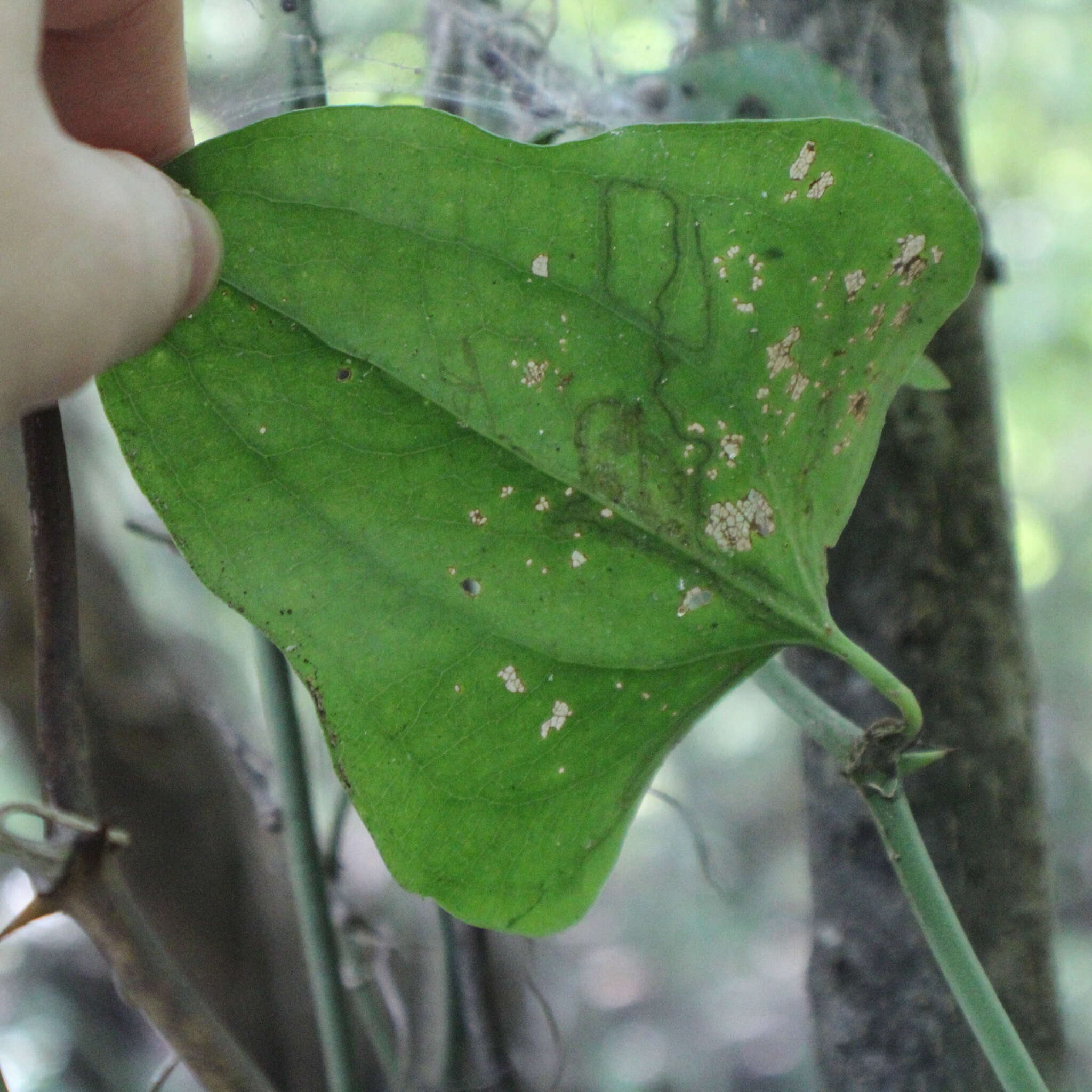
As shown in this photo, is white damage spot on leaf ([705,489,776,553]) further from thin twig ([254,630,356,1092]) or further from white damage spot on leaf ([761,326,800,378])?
thin twig ([254,630,356,1092])

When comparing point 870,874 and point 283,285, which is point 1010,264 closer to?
point 870,874

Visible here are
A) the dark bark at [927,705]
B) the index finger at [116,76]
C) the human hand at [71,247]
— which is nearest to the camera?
the human hand at [71,247]

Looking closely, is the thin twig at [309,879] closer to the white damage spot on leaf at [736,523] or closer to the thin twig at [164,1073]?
the thin twig at [164,1073]

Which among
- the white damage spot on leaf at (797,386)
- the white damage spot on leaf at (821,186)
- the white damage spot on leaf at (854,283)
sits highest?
the white damage spot on leaf at (821,186)

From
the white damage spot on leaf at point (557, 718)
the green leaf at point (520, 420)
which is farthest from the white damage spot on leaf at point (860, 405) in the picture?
the white damage spot on leaf at point (557, 718)

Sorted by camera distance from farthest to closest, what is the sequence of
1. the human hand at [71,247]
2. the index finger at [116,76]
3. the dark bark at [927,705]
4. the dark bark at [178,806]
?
the dark bark at [178,806] → the dark bark at [927,705] → the index finger at [116,76] → the human hand at [71,247]

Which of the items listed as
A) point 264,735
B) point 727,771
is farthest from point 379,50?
Answer: point 727,771

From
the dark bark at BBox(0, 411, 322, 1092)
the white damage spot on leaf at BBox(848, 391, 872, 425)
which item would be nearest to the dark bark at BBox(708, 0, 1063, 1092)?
the white damage spot on leaf at BBox(848, 391, 872, 425)
